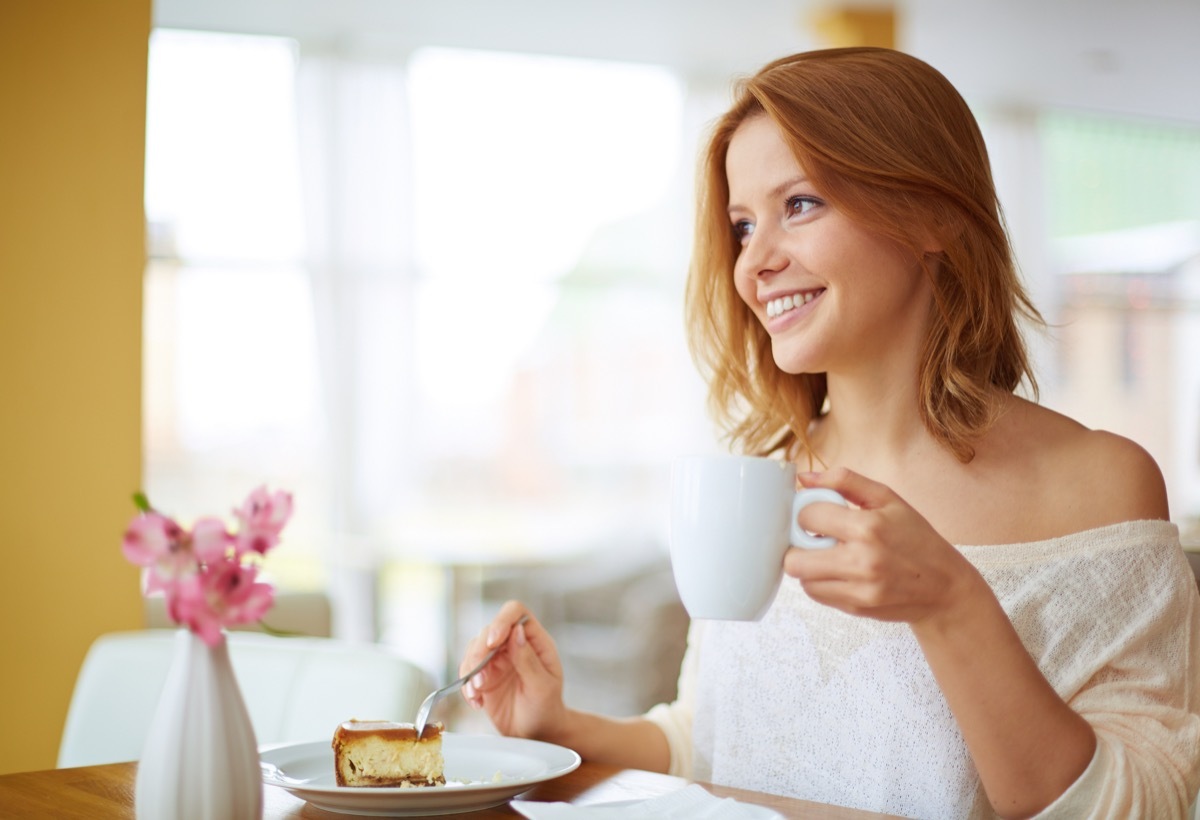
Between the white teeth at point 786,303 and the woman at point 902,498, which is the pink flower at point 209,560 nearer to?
the woman at point 902,498

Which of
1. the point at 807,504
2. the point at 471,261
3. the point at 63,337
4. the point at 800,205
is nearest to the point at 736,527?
the point at 807,504

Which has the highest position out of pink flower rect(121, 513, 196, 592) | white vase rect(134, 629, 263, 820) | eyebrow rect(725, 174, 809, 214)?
eyebrow rect(725, 174, 809, 214)

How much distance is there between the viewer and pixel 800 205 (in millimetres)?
1344

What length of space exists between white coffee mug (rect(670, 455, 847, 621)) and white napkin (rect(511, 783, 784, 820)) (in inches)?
6.0

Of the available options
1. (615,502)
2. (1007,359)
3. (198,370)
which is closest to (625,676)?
(615,502)

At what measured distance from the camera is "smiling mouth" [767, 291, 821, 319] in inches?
52.4

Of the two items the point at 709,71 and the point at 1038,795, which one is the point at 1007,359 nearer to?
the point at 1038,795

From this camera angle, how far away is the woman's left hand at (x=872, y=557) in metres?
0.86

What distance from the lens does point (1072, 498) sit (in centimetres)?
130

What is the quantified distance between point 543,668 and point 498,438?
5.46 metres

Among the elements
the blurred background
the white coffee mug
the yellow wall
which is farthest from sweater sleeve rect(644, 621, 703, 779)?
the blurred background

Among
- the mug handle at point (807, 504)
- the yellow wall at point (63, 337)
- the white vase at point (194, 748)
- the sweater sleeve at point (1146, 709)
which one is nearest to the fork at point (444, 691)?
the white vase at point (194, 748)

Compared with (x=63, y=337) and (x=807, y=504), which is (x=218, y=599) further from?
(x=63, y=337)

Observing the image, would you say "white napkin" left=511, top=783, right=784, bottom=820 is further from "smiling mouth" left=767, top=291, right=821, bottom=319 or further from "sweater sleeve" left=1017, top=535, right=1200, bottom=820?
"smiling mouth" left=767, top=291, right=821, bottom=319
